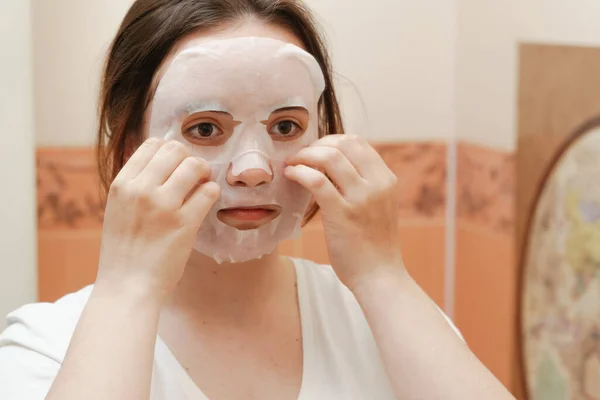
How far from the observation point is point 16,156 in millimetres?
1179

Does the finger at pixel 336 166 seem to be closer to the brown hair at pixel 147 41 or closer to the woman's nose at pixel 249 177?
the woman's nose at pixel 249 177

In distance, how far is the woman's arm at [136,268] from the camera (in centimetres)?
65

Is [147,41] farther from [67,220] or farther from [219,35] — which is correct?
[67,220]

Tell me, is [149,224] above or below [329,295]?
above

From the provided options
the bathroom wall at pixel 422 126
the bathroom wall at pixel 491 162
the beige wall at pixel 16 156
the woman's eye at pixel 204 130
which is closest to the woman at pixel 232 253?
the woman's eye at pixel 204 130

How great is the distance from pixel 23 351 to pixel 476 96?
1048 millimetres

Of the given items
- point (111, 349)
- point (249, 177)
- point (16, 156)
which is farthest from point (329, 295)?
point (16, 156)

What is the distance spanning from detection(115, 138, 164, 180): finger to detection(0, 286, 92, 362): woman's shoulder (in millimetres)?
170

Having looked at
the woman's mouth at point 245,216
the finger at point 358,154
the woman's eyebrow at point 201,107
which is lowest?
the woman's mouth at point 245,216

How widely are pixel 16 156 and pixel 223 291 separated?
0.52 m

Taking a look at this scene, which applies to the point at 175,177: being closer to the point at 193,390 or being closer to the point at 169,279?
the point at 169,279

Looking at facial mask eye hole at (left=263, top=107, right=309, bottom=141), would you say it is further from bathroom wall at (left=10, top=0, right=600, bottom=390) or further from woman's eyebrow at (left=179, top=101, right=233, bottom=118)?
bathroom wall at (left=10, top=0, right=600, bottom=390)

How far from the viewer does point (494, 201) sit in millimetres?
1465

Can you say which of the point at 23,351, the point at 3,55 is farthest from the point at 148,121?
the point at 3,55
